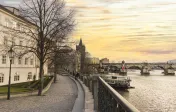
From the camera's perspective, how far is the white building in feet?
132

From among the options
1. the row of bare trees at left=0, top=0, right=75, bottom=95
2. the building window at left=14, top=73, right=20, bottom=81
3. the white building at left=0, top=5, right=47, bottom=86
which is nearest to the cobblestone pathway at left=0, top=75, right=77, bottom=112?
the row of bare trees at left=0, top=0, right=75, bottom=95

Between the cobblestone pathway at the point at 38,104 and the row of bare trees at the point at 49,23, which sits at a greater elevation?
the row of bare trees at the point at 49,23

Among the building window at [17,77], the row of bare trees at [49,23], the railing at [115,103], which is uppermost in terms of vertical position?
the row of bare trees at [49,23]

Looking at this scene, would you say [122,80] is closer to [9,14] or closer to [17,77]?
[17,77]

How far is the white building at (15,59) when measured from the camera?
40.1m

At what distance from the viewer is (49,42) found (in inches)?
1077

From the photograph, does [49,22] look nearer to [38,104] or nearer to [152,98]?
[38,104]

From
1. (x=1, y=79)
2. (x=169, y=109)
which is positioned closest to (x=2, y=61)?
(x=1, y=79)

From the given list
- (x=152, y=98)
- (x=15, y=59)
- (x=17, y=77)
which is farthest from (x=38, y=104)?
(x=17, y=77)

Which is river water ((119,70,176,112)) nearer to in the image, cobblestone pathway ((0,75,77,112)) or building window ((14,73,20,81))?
Result: cobblestone pathway ((0,75,77,112))

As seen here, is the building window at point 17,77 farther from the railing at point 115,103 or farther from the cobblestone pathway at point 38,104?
the railing at point 115,103

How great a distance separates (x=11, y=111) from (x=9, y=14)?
30.0 meters

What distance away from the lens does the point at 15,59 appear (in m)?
46.0

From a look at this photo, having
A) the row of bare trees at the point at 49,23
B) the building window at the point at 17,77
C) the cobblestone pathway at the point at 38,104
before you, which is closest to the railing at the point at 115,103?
the cobblestone pathway at the point at 38,104
